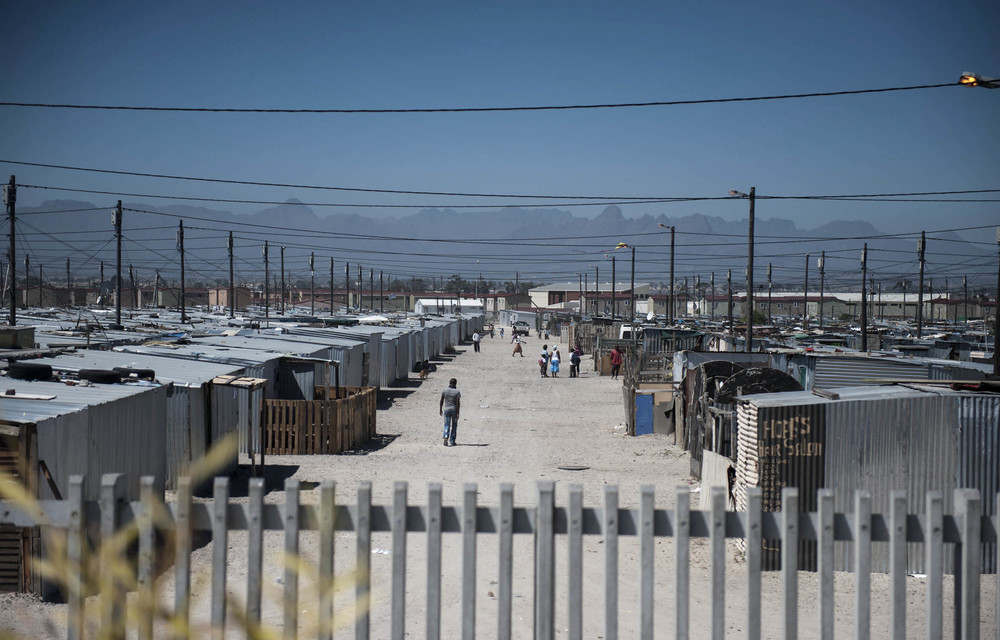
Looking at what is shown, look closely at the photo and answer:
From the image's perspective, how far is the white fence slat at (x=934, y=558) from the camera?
4172 millimetres

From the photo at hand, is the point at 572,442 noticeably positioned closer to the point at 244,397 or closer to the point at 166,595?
the point at 244,397

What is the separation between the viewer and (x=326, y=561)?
421 centimetres

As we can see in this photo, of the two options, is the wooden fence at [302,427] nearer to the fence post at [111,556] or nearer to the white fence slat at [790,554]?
the fence post at [111,556]

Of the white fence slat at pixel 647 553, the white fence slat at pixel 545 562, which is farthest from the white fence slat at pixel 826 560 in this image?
the white fence slat at pixel 545 562

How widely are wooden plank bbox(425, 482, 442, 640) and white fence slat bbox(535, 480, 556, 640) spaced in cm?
48

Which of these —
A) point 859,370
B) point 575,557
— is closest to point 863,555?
point 575,557

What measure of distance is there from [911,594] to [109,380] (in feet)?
35.6

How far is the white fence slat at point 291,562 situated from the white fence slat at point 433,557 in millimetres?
620

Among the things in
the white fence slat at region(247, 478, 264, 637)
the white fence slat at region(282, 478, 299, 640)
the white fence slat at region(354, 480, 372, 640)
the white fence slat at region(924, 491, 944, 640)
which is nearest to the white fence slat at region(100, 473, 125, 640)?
the white fence slat at region(247, 478, 264, 637)

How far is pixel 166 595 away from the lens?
8.51 metres

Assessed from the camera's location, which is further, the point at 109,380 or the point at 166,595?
the point at 109,380

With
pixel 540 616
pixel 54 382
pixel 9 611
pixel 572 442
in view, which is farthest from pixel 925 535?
pixel 572 442

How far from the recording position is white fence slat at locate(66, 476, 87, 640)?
13.8 ft

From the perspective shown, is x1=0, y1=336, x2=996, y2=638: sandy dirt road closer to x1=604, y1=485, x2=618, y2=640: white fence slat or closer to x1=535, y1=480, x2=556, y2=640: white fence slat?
x1=535, y1=480, x2=556, y2=640: white fence slat
